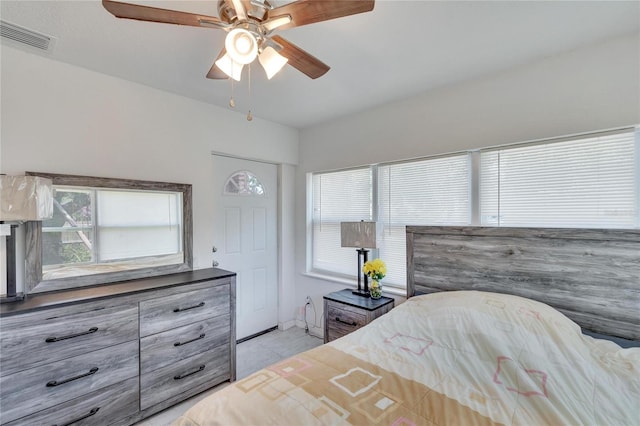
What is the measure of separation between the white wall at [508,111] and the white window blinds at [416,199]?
0.14 m

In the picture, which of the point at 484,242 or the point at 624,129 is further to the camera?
the point at 484,242

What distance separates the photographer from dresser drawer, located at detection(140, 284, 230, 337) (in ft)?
6.48

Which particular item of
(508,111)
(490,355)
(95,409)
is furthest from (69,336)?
(508,111)

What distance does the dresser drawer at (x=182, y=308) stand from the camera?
1976mm

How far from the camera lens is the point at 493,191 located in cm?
220

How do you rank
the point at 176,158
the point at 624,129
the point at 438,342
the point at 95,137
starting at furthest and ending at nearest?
the point at 176,158 → the point at 95,137 → the point at 624,129 → the point at 438,342

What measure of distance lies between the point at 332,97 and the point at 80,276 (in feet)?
8.03

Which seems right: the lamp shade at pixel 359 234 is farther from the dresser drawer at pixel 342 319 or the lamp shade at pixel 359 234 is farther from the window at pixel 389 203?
the dresser drawer at pixel 342 319

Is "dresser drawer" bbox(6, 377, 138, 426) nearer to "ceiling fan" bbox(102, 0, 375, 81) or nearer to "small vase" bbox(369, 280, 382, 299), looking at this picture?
"small vase" bbox(369, 280, 382, 299)

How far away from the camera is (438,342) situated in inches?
61.8

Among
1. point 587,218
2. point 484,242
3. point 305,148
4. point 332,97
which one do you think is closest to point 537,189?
point 587,218

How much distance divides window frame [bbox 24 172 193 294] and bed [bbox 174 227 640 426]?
1.48 meters

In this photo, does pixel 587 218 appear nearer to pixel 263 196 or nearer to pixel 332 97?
pixel 332 97

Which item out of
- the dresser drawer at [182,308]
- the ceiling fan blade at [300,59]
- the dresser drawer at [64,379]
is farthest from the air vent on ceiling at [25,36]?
the dresser drawer at [64,379]
